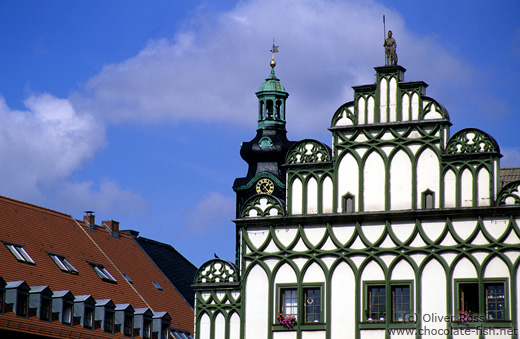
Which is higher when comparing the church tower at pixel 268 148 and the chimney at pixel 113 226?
the church tower at pixel 268 148

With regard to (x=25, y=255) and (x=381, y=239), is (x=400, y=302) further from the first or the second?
(x=25, y=255)

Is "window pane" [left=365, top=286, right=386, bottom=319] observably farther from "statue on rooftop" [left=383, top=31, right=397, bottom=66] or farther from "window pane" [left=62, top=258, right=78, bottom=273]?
"window pane" [left=62, top=258, right=78, bottom=273]

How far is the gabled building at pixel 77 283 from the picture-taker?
54938 millimetres

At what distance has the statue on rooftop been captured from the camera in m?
40.3

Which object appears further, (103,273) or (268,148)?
(268,148)

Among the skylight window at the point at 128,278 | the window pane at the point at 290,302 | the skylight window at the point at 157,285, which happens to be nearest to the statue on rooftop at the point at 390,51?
the window pane at the point at 290,302

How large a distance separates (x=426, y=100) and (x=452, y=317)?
7065 millimetres

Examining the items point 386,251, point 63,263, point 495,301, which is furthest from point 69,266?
point 495,301

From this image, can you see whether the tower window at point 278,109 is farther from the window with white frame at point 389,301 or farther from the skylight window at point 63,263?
the window with white frame at point 389,301

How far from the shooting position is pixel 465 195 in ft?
123

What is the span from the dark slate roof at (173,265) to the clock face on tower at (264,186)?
1572 cm

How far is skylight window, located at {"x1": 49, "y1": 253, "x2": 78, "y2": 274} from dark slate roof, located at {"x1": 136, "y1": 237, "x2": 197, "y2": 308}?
11.8m

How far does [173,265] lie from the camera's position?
76125 mm

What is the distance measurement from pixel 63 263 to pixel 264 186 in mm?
33786
